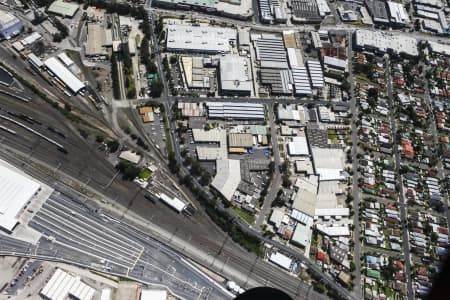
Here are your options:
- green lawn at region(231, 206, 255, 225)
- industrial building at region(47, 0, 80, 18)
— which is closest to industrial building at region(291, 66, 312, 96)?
green lawn at region(231, 206, 255, 225)

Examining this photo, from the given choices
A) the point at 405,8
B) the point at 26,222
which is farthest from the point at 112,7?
the point at 405,8

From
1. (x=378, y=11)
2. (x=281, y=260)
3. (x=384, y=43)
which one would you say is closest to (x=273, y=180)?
(x=281, y=260)

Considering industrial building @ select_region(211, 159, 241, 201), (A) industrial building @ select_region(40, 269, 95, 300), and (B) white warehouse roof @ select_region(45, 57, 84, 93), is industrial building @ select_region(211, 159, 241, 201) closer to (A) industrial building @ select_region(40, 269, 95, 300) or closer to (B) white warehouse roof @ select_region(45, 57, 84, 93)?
(A) industrial building @ select_region(40, 269, 95, 300)

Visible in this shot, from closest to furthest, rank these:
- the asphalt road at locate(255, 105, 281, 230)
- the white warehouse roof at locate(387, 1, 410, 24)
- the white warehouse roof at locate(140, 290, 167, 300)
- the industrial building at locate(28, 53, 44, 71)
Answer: the white warehouse roof at locate(140, 290, 167, 300) → the asphalt road at locate(255, 105, 281, 230) → the industrial building at locate(28, 53, 44, 71) → the white warehouse roof at locate(387, 1, 410, 24)

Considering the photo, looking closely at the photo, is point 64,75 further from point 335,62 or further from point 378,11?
point 378,11

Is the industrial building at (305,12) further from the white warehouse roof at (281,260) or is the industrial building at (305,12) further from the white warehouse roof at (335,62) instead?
the white warehouse roof at (281,260)

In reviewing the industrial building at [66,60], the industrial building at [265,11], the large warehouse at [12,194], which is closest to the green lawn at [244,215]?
the large warehouse at [12,194]
